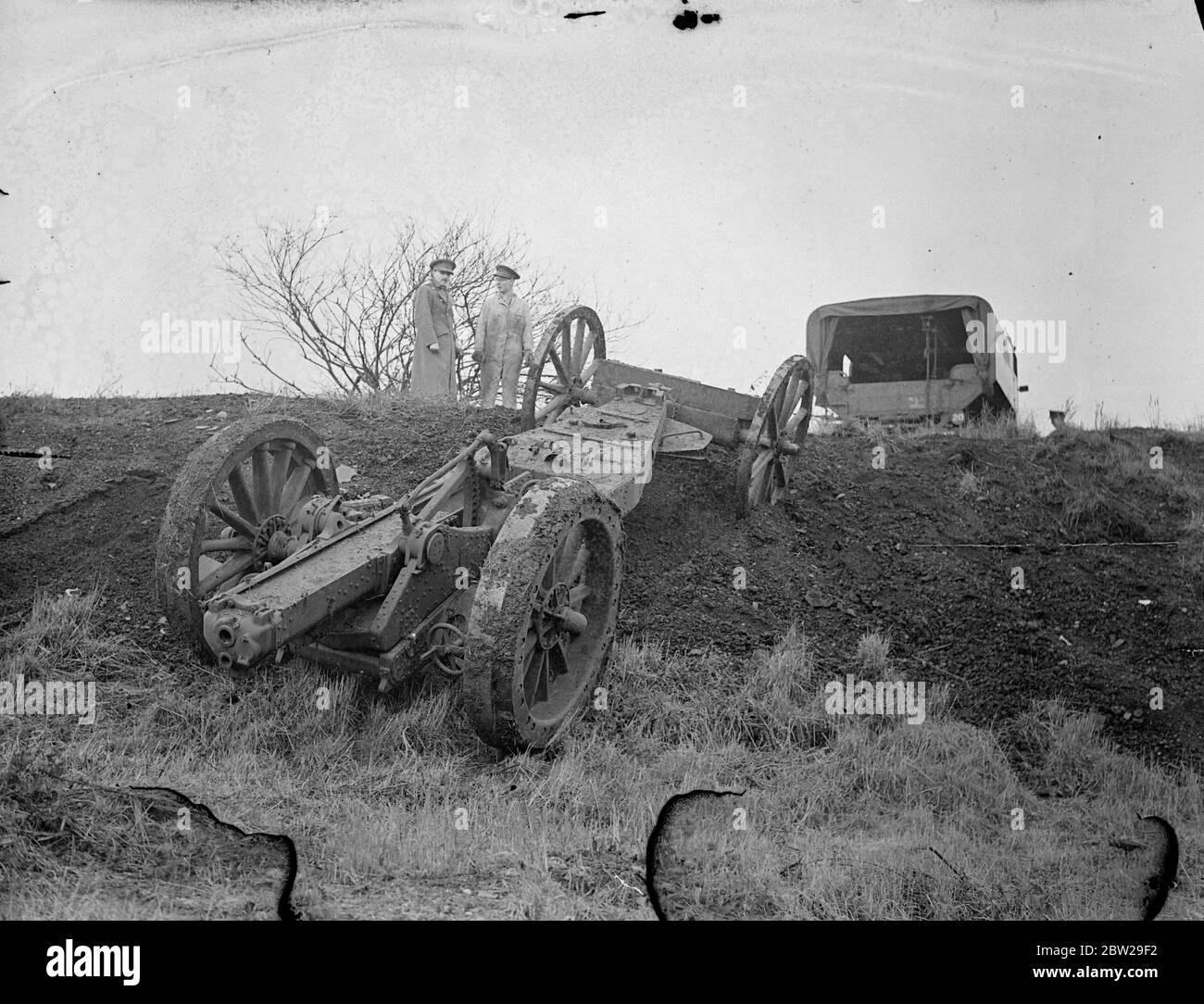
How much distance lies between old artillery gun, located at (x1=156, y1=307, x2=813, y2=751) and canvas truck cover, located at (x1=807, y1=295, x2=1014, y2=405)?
6340 mm

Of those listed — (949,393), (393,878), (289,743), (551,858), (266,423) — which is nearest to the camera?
(393,878)

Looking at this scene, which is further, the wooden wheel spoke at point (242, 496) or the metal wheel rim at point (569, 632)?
the wooden wheel spoke at point (242, 496)

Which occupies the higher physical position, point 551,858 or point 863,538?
point 863,538

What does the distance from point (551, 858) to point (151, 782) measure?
1611 millimetres

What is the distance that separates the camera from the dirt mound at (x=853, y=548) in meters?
6.13

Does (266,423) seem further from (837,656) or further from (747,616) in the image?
(837,656)

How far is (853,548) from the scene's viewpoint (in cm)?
762

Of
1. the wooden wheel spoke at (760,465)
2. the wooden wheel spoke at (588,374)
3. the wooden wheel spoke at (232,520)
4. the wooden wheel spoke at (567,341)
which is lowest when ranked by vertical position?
the wooden wheel spoke at (232,520)

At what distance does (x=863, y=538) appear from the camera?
7.76 m

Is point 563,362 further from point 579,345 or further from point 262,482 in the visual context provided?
point 262,482

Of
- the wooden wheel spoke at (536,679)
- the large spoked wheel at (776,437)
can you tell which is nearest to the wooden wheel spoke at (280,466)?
the wooden wheel spoke at (536,679)

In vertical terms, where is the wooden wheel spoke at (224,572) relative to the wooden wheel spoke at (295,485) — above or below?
below

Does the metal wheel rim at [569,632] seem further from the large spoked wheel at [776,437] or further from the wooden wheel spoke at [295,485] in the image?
the large spoked wheel at [776,437]
